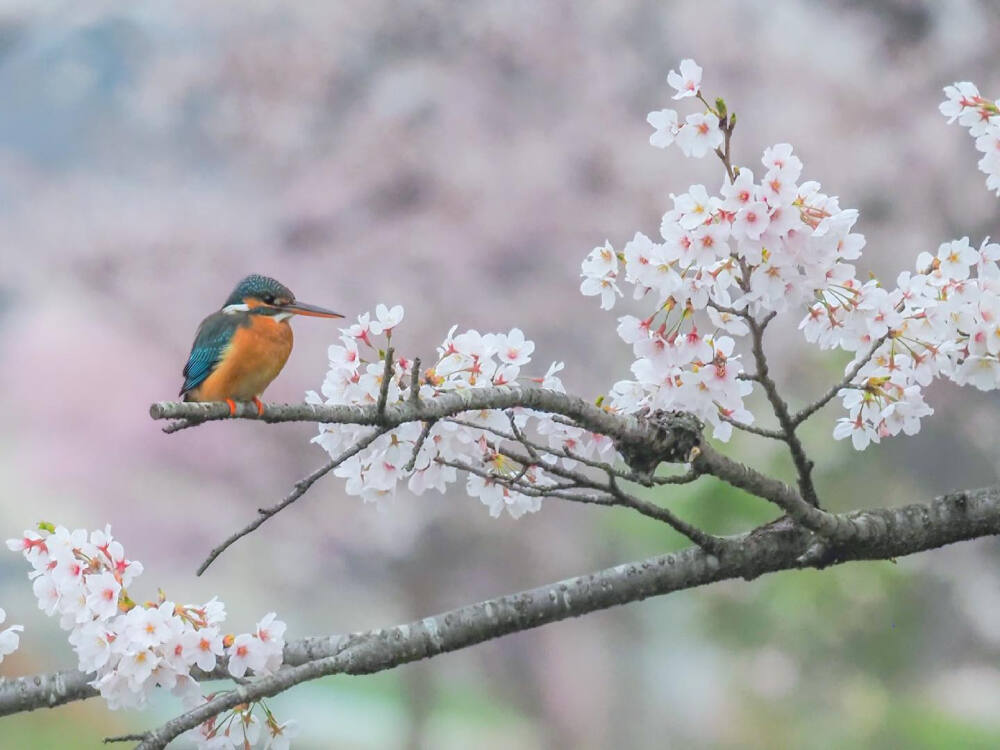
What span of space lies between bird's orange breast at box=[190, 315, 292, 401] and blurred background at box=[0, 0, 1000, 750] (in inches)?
47.0

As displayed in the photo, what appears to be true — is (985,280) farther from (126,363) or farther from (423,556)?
(126,363)

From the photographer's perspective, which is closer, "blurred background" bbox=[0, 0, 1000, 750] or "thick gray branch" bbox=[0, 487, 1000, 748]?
"thick gray branch" bbox=[0, 487, 1000, 748]

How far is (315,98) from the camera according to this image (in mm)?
2904

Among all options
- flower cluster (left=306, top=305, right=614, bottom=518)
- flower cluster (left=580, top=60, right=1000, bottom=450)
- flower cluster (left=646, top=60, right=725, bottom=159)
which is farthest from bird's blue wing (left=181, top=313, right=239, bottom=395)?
flower cluster (left=646, top=60, right=725, bottom=159)

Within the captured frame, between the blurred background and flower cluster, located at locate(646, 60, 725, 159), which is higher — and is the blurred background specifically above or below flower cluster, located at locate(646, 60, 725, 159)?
above

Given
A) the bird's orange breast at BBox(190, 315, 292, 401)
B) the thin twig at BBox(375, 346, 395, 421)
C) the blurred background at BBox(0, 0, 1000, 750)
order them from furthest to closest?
the blurred background at BBox(0, 0, 1000, 750)
the bird's orange breast at BBox(190, 315, 292, 401)
the thin twig at BBox(375, 346, 395, 421)

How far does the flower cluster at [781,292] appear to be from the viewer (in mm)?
1034

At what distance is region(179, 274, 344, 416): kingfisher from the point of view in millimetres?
1468

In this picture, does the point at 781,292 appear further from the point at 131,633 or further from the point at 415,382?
the point at 131,633

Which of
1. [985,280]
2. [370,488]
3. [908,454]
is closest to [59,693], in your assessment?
[370,488]

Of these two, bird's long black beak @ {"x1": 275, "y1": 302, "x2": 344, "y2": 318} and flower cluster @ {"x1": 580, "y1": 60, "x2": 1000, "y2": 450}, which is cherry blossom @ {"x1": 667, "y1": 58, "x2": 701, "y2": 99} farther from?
bird's long black beak @ {"x1": 275, "y1": 302, "x2": 344, "y2": 318}

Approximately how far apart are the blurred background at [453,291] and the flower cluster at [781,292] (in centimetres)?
150

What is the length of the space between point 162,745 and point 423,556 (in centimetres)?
171

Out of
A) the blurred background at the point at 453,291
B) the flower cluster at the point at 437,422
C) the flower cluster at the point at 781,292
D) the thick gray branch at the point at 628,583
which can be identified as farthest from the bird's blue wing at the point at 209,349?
the blurred background at the point at 453,291
